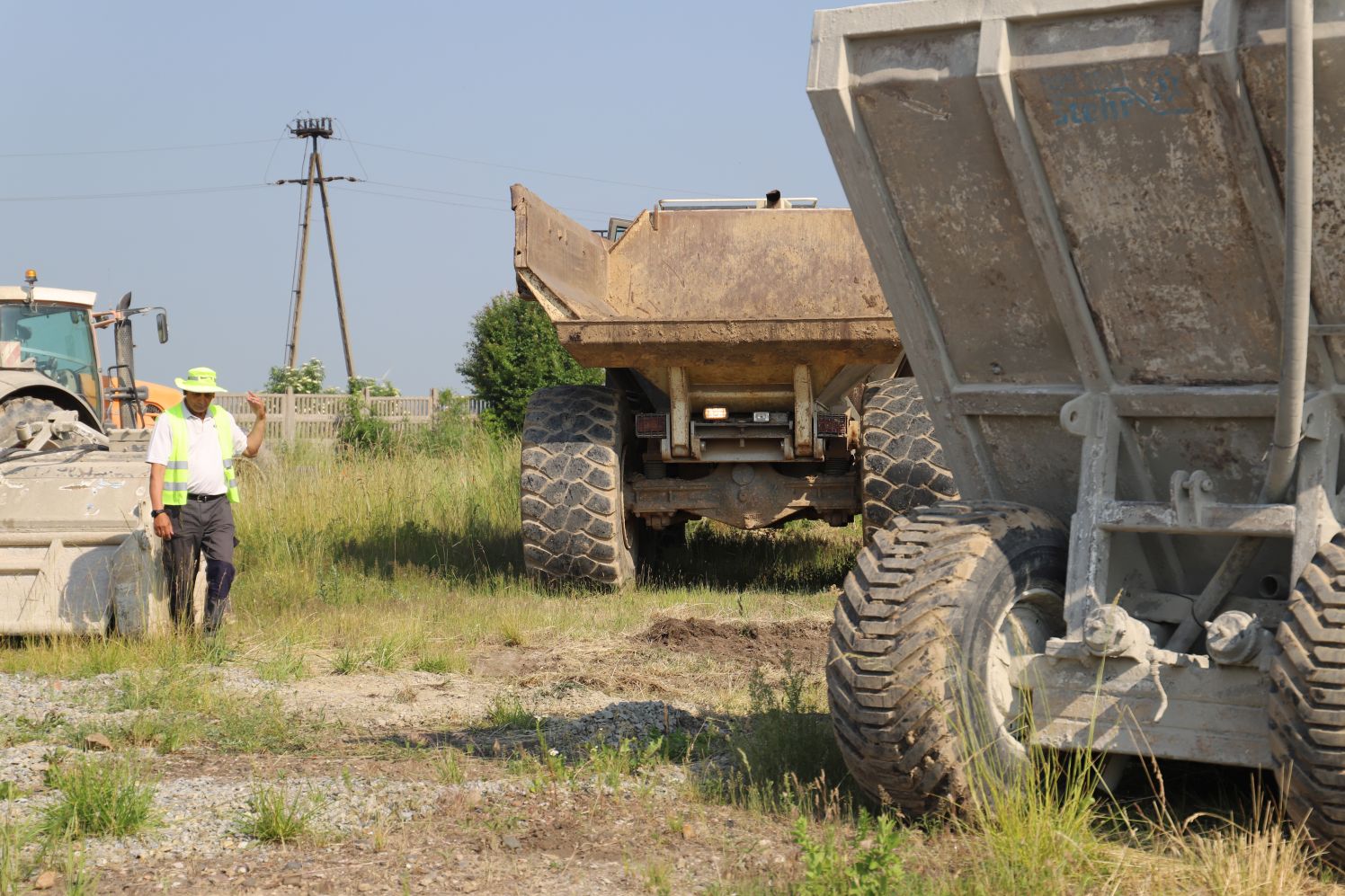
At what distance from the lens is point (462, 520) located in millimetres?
12188

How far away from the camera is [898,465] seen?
876 cm

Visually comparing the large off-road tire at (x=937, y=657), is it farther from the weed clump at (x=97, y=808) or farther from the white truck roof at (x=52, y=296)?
the white truck roof at (x=52, y=296)

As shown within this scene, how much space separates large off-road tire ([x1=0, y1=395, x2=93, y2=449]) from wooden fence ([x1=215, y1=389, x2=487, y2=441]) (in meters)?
8.95

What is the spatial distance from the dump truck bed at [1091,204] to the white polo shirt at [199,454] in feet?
14.5

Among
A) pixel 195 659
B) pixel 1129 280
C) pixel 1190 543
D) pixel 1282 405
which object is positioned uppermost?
pixel 1129 280

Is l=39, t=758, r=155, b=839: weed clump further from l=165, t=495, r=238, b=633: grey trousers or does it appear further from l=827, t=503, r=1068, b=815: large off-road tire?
l=165, t=495, r=238, b=633: grey trousers

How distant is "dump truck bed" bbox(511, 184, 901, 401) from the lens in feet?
28.0

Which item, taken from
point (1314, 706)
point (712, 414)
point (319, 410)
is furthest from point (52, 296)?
point (319, 410)

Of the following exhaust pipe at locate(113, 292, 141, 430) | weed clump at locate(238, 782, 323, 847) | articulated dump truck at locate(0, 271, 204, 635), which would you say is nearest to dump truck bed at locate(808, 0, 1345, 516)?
weed clump at locate(238, 782, 323, 847)

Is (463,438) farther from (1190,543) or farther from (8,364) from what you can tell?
(1190,543)

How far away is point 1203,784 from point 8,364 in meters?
9.00

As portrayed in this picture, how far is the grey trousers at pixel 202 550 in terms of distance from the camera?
7.71 metres

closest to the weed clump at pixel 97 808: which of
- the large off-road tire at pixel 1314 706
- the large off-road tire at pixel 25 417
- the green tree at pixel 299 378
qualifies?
the large off-road tire at pixel 1314 706

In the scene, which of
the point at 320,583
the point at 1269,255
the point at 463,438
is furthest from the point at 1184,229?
the point at 463,438
